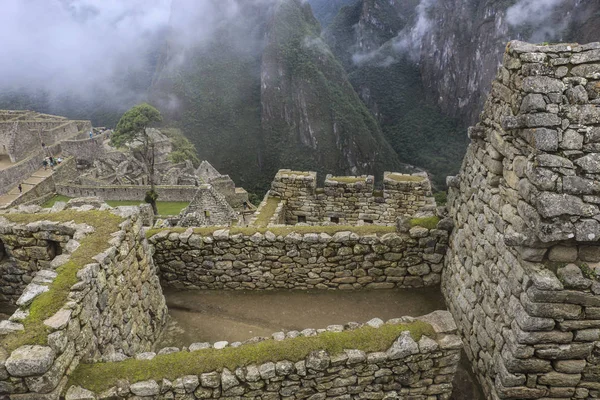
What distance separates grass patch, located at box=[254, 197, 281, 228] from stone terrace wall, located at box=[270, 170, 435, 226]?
23cm

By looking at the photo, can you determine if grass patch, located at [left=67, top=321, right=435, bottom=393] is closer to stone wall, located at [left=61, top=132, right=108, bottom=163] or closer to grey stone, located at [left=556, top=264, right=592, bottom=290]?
grey stone, located at [left=556, top=264, right=592, bottom=290]

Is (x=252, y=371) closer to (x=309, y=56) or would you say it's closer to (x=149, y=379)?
(x=149, y=379)

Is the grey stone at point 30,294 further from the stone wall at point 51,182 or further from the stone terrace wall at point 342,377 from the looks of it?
the stone wall at point 51,182

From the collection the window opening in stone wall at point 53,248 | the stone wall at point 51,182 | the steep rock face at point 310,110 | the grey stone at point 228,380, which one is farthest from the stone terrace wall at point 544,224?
the steep rock face at point 310,110

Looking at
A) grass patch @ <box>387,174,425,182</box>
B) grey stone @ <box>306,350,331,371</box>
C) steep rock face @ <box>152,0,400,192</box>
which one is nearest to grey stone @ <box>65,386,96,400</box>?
grey stone @ <box>306,350,331,371</box>

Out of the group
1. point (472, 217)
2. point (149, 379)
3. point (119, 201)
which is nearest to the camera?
point (149, 379)

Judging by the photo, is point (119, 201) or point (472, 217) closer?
point (472, 217)

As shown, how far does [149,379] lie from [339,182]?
740cm

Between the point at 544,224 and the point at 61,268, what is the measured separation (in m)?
5.12

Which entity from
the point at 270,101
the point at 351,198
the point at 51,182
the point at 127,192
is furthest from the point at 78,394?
the point at 270,101

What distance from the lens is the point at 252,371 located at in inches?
166

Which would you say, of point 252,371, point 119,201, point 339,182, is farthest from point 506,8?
point 252,371

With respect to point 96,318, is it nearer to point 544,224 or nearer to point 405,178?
point 544,224

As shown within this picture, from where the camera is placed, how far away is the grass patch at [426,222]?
6.51 metres
